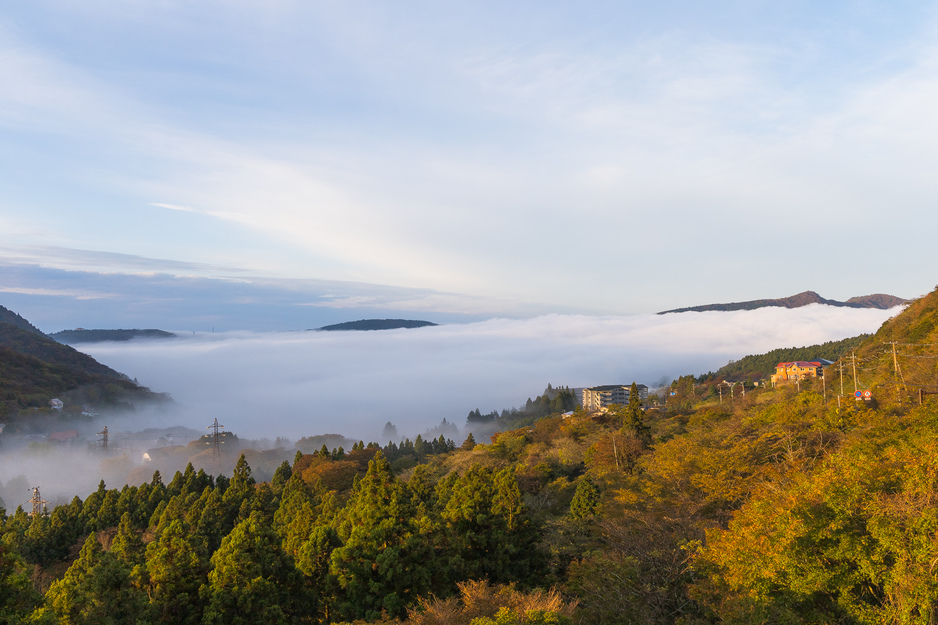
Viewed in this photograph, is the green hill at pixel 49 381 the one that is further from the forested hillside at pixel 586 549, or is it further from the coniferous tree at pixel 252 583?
the coniferous tree at pixel 252 583

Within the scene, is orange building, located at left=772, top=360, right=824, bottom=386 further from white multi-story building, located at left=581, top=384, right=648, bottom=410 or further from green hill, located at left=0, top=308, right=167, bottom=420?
green hill, located at left=0, top=308, right=167, bottom=420

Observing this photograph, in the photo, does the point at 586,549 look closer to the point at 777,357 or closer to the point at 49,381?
the point at 777,357

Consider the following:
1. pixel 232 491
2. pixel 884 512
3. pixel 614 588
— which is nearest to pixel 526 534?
pixel 614 588

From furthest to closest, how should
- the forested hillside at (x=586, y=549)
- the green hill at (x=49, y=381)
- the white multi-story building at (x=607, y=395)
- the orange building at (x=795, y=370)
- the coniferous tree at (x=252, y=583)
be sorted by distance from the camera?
1. the white multi-story building at (x=607, y=395)
2. the green hill at (x=49, y=381)
3. the orange building at (x=795, y=370)
4. the coniferous tree at (x=252, y=583)
5. the forested hillside at (x=586, y=549)

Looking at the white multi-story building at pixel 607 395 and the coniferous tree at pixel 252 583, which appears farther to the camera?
the white multi-story building at pixel 607 395

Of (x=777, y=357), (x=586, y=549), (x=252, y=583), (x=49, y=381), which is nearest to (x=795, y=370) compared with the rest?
(x=777, y=357)

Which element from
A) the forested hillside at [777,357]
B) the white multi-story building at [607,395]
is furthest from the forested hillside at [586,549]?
the white multi-story building at [607,395]

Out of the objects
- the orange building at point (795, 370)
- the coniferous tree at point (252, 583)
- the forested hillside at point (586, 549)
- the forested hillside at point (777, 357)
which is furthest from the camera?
the forested hillside at point (777, 357)

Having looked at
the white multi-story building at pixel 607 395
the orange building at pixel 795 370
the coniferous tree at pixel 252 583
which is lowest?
the white multi-story building at pixel 607 395

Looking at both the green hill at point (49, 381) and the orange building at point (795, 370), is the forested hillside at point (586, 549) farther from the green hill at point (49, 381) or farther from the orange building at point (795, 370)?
the green hill at point (49, 381)

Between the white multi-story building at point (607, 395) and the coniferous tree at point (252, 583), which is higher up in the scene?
the coniferous tree at point (252, 583)

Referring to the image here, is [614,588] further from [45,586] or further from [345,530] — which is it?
[45,586]
